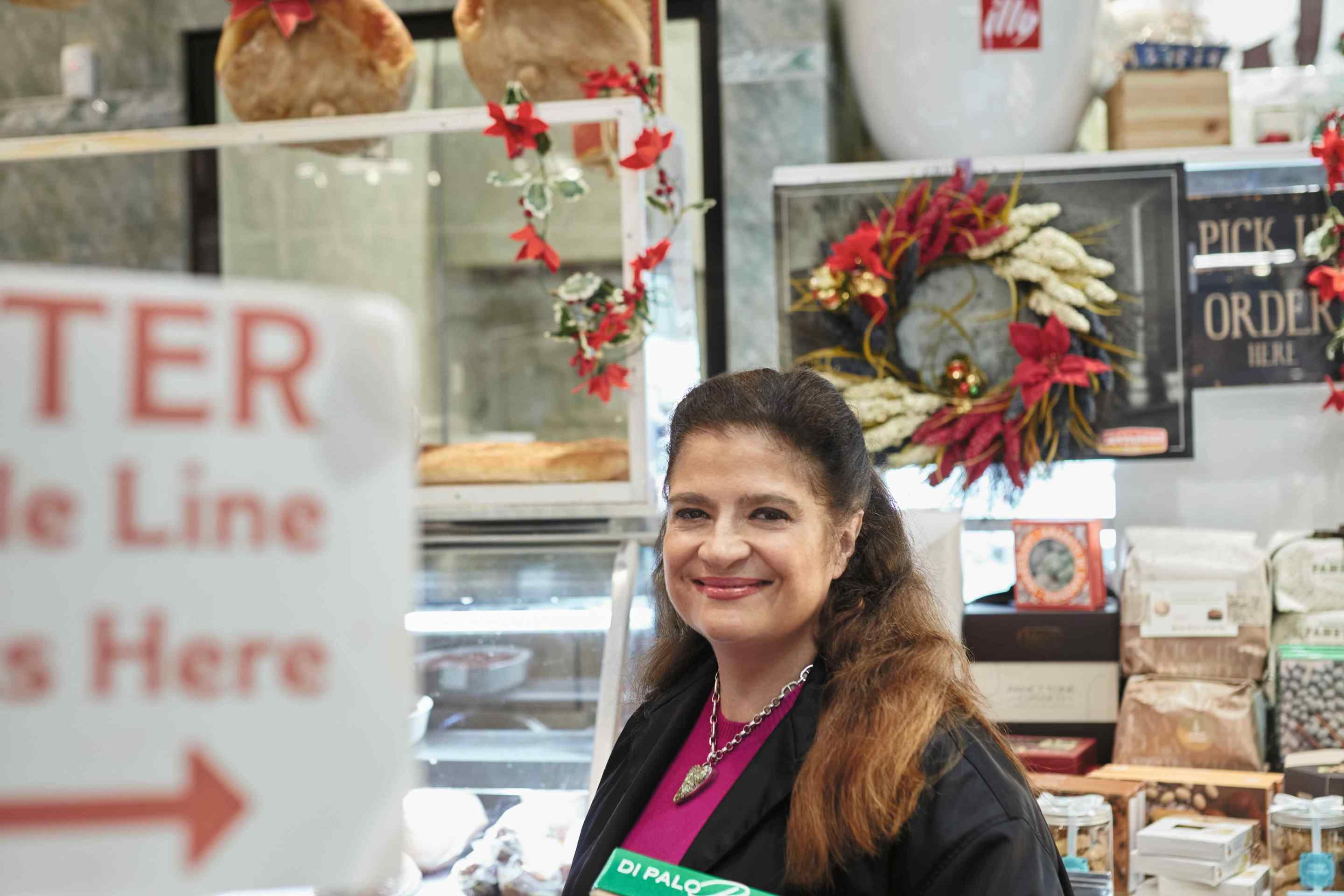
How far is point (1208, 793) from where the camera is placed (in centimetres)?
277

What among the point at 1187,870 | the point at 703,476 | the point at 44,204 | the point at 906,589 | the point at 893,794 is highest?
the point at 44,204

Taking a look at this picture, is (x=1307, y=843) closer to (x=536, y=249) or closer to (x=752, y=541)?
(x=752, y=541)

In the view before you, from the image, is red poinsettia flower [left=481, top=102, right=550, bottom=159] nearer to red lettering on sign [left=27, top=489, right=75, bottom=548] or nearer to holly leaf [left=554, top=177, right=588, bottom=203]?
holly leaf [left=554, top=177, right=588, bottom=203]

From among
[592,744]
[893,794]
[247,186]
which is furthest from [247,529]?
[247,186]

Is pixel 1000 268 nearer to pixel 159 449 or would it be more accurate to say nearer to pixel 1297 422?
pixel 1297 422

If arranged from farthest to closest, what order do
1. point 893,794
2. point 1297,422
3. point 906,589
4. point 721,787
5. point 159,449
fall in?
point 1297,422 → point 906,589 → point 721,787 → point 893,794 → point 159,449

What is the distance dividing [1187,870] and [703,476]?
4.33ft

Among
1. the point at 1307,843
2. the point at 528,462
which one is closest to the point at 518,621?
the point at 528,462

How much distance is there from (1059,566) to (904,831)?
187cm

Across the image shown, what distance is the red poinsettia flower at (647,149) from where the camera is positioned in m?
2.50

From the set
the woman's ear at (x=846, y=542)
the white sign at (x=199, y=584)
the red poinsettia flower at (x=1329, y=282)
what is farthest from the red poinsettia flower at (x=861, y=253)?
the white sign at (x=199, y=584)

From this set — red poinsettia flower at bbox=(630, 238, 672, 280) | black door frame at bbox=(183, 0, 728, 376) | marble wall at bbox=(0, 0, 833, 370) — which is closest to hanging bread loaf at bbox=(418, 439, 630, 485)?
red poinsettia flower at bbox=(630, 238, 672, 280)

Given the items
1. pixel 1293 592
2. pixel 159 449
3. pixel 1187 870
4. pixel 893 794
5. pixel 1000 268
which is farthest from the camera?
pixel 1000 268

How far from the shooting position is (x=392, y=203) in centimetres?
500
